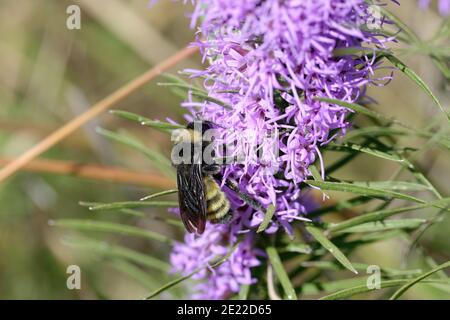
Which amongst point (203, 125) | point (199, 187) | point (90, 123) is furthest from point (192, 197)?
point (90, 123)

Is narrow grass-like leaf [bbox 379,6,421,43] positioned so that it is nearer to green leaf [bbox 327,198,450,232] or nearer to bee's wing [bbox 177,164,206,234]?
green leaf [bbox 327,198,450,232]

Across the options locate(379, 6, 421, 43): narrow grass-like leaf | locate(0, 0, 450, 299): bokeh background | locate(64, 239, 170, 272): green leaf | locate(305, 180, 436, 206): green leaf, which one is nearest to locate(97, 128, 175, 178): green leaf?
locate(64, 239, 170, 272): green leaf

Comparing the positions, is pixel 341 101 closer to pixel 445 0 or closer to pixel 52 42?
pixel 445 0

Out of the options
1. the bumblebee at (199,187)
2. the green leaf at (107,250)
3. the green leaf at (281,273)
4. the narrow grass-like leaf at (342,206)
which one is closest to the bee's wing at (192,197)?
the bumblebee at (199,187)

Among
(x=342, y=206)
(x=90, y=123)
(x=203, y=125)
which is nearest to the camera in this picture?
(x=203, y=125)

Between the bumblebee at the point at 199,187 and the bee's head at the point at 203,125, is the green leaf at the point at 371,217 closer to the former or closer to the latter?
the bumblebee at the point at 199,187

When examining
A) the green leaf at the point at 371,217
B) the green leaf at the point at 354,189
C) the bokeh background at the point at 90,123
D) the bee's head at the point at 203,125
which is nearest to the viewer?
the green leaf at the point at 354,189

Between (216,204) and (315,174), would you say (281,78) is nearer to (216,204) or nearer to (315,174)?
(315,174)
